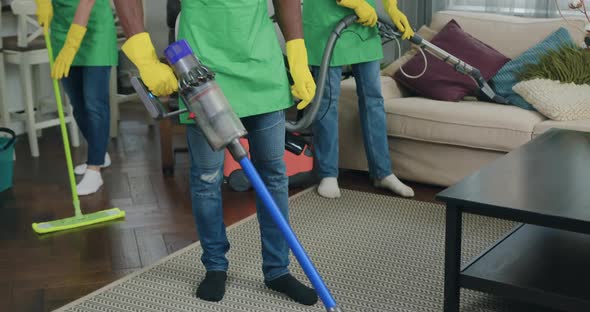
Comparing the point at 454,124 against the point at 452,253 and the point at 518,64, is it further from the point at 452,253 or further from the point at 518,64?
the point at 452,253

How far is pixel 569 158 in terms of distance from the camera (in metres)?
2.58

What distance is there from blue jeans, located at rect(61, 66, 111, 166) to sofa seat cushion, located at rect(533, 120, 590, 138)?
5.67 feet

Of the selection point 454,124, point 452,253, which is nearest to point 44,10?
point 454,124

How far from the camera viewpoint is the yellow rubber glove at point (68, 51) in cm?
331

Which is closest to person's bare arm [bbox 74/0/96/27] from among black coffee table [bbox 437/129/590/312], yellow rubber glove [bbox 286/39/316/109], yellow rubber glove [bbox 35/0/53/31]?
yellow rubber glove [bbox 35/0/53/31]

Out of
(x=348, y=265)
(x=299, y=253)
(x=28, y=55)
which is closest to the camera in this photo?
(x=299, y=253)

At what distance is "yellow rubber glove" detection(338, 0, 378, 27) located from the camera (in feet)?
10.5

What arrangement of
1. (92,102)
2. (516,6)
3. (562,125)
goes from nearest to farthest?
(562,125) → (92,102) → (516,6)

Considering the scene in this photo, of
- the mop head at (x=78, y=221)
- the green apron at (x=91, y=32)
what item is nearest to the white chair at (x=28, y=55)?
the green apron at (x=91, y=32)

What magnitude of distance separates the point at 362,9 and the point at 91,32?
1.10 m

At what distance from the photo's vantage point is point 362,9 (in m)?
3.23

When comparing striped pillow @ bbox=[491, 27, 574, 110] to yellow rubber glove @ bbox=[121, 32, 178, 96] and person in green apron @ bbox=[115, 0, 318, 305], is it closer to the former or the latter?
person in green apron @ bbox=[115, 0, 318, 305]

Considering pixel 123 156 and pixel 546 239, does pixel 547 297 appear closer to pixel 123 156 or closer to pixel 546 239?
pixel 546 239

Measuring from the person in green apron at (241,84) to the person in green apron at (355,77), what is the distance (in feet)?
2.95
